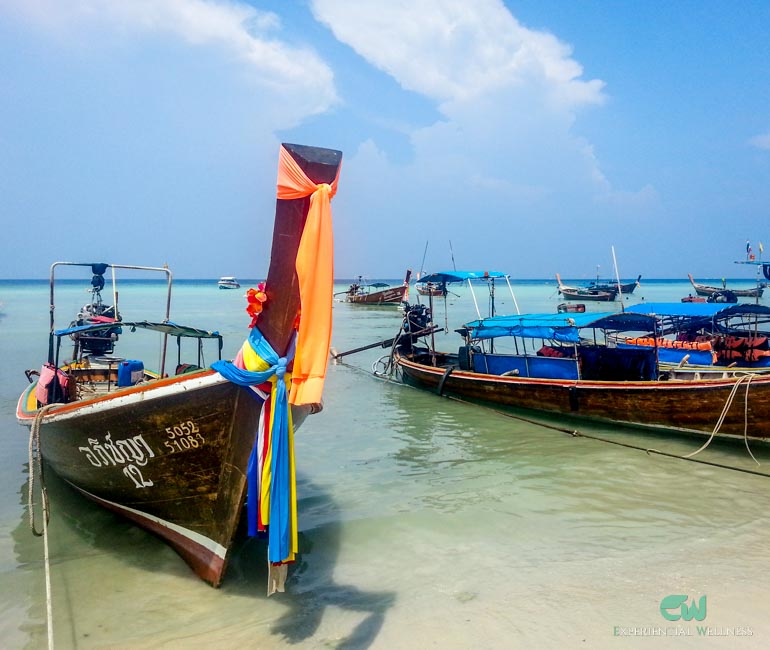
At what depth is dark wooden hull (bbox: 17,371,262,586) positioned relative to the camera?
4734 millimetres

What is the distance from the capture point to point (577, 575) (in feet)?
17.4

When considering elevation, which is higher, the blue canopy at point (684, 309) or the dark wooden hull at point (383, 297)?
the blue canopy at point (684, 309)

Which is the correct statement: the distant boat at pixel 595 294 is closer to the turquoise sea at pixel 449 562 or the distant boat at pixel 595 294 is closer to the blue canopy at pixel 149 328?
the turquoise sea at pixel 449 562

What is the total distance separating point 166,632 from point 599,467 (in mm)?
6523

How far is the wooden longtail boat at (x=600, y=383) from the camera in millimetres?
9391

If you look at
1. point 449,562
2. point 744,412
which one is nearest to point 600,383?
point 744,412

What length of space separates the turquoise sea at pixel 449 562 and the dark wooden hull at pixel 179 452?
1.67 ft

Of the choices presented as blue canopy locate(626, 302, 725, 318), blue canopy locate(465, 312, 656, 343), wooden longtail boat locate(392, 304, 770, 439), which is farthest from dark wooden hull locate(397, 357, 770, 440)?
blue canopy locate(626, 302, 725, 318)

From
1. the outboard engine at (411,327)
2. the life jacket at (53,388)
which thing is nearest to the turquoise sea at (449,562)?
the life jacket at (53,388)

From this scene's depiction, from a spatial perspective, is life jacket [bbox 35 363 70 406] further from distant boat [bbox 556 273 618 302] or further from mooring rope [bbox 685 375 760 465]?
distant boat [bbox 556 273 618 302]

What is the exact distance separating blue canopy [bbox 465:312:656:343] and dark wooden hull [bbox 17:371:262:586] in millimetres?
8567

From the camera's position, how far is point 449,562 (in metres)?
5.65

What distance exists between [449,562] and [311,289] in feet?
10.4

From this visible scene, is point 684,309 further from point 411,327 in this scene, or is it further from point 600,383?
point 411,327
